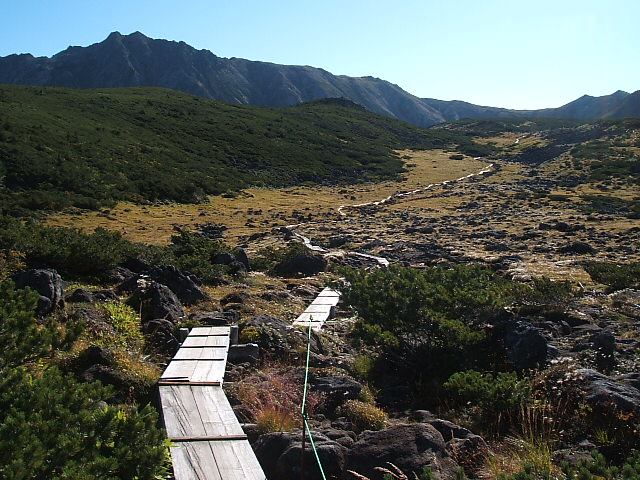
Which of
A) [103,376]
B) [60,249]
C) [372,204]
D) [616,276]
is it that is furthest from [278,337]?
[372,204]

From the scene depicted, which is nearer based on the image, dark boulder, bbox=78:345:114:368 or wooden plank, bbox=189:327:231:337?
dark boulder, bbox=78:345:114:368

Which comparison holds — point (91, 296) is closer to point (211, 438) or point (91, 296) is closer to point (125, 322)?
point (125, 322)

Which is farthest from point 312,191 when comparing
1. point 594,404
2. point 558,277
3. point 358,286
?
point 594,404

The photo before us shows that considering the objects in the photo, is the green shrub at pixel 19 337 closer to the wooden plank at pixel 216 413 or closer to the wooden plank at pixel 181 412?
the wooden plank at pixel 181 412

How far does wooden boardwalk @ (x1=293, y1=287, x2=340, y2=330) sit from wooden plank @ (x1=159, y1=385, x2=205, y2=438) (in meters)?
5.09

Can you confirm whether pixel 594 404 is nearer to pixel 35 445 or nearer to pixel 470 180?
pixel 35 445

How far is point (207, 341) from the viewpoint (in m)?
7.75

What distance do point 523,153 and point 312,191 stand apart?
49669 millimetres

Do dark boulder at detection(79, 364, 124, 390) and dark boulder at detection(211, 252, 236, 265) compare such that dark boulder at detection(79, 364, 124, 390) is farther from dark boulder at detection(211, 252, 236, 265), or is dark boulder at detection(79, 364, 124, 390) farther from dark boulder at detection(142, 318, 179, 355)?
dark boulder at detection(211, 252, 236, 265)

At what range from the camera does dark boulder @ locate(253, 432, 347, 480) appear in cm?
479

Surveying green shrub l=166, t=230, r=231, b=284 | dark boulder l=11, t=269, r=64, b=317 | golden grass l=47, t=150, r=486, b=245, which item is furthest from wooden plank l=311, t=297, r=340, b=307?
golden grass l=47, t=150, r=486, b=245

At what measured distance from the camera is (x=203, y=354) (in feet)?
23.5

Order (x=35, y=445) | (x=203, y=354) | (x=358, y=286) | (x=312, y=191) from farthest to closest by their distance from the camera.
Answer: (x=312, y=191) < (x=358, y=286) < (x=203, y=354) < (x=35, y=445)

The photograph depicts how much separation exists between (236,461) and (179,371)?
234cm
